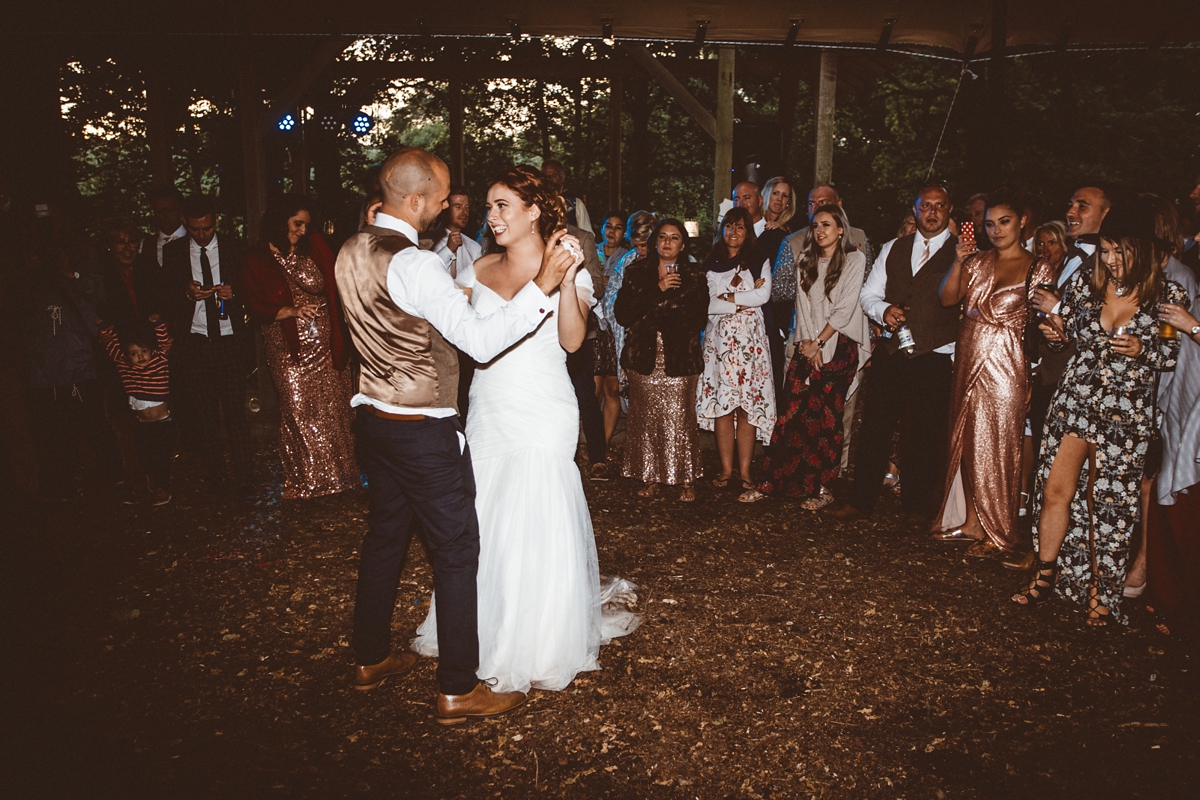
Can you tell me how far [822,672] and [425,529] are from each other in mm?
1775

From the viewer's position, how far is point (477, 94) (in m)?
21.4

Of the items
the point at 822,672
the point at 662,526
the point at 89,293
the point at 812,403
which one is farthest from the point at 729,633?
the point at 89,293

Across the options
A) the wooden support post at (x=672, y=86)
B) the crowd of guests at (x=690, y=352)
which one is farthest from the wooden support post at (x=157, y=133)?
the wooden support post at (x=672, y=86)

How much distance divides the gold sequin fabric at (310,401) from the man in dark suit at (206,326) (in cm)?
25

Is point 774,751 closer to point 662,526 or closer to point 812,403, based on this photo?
point 662,526

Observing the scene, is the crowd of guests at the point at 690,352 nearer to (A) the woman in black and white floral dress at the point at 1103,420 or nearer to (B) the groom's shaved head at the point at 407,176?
(A) the woman in black and white floral dress at the point at 1103,420

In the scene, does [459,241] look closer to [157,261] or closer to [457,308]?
[157,261]

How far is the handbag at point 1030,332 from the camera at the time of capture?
14.4 ft

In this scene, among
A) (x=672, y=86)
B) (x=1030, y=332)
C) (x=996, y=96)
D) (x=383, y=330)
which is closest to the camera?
(x=383, y=330)

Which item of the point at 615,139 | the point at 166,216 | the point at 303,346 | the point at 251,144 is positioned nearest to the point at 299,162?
the point at 615,139

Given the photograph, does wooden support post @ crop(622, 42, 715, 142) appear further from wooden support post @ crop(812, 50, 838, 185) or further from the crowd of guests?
the crowd of guests

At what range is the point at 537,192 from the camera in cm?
302

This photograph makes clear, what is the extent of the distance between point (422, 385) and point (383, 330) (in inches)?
9.0

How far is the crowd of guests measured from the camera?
15.2ft
